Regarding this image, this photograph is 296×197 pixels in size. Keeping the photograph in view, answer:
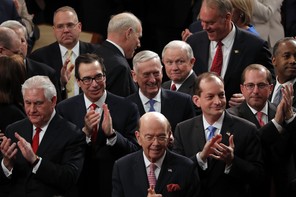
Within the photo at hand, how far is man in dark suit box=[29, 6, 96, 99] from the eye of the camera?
10852mm

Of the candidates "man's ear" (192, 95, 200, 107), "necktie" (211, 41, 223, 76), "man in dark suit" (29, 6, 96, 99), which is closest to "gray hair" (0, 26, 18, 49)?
"man in dark suit" (29, 6, 96, 99)

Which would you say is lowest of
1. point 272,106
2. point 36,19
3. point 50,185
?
point 50,185

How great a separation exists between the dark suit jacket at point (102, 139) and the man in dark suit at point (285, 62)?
1597mm

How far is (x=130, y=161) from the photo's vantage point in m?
8.56

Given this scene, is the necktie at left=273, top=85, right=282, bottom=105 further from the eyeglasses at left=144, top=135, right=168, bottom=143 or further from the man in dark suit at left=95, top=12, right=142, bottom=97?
the eyeglasses at left=144, top=135, right=168, bottom=143

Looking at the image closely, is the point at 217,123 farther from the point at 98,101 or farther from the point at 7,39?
the point at 7,39

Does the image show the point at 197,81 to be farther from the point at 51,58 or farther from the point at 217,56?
the point at 51,58

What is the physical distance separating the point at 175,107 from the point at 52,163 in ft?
4.76

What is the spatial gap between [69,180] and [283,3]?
4.90 m

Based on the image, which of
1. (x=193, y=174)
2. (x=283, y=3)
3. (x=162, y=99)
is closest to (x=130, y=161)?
(x=193, y=174)

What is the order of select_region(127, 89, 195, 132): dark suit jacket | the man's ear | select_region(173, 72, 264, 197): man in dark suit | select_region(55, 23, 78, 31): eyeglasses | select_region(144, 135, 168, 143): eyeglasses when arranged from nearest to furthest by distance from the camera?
select_region(144, 135, 168, 143): eyeglasses → select_region(173, 72, 264, 197): man in dark suit → the man's ear → select_region(127, 89, 195, 132): dark suit jacket → select_region(55, 23, 78, 31): eyeglasses

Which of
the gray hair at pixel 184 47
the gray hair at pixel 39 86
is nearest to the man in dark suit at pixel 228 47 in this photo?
the gray hair at pixel 184 47

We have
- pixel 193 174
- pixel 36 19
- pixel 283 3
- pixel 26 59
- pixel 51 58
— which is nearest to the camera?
pixel 193 174

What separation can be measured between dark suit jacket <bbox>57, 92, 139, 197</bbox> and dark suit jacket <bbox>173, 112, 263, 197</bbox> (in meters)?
0.54
